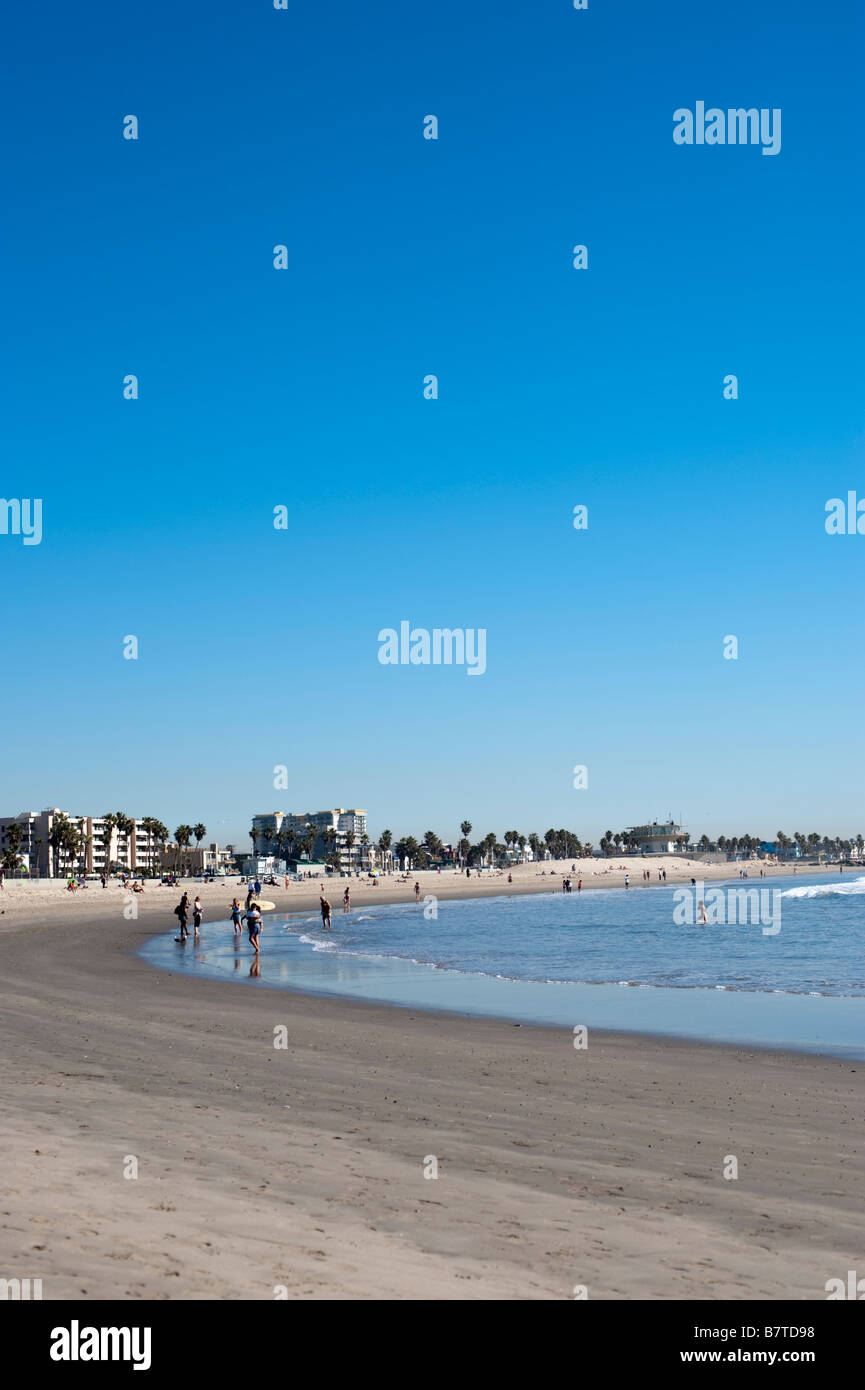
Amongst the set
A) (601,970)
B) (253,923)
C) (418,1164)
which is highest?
(418,1164)

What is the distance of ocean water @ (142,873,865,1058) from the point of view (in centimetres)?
2028

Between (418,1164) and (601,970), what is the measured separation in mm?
22705

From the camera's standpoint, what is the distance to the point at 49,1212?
23.4 ft

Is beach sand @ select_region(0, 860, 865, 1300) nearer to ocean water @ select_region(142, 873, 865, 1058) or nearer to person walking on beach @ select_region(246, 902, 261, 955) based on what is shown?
ocean water @ select_region(142, 873, 865, 1058)

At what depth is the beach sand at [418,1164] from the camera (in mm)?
6352

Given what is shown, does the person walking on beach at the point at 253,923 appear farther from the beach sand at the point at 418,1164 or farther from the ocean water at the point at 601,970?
the beach sand at the point at 418,1164

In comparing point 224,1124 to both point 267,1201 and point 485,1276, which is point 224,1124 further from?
point 485,1276

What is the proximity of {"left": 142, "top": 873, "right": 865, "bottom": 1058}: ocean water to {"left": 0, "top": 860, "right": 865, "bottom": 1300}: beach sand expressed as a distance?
9.44 feet

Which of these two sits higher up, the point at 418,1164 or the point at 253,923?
the point at 418,1164

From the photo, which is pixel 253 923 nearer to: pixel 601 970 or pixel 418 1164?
pixel 601 970

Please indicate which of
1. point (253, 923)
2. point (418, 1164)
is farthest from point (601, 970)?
point (418, 1164)

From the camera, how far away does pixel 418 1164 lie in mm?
9125
